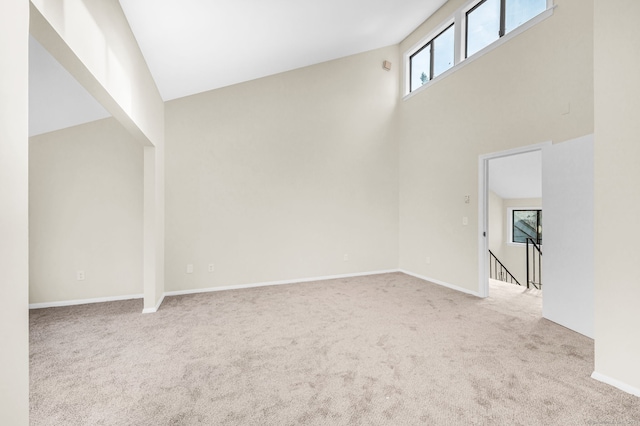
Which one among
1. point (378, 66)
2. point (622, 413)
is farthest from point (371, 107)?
point (622, 413)

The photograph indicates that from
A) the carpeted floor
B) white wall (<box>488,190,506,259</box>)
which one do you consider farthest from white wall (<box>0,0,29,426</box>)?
white wall (<box>488,190,506,259</box>)

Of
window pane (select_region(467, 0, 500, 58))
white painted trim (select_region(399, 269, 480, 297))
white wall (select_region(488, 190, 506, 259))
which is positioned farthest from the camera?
white wall (select_region(488, 190, 506, 259))

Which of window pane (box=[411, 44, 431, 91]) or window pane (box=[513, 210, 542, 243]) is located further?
window pane (box=[513, 210, 542, 243])

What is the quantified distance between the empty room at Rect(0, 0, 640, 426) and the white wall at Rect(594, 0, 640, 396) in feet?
0.04

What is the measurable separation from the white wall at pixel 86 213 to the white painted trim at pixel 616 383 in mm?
4901

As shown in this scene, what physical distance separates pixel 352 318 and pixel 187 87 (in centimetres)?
373

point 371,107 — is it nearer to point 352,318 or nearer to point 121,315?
point 352,318

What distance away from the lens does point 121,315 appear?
130 inches

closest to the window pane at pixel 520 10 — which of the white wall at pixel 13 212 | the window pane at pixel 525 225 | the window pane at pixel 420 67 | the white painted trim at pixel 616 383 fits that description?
the window pane at pixel 420 67

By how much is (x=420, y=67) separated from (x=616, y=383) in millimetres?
5039

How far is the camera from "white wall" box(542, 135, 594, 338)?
9.06 ft

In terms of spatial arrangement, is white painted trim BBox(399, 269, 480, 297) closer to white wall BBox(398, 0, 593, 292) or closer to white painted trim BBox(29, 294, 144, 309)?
white wall BBox(398, 0, 593, 292)

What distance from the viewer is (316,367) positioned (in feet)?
7.17

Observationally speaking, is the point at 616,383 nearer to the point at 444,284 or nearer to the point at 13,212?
the point at 444,284
